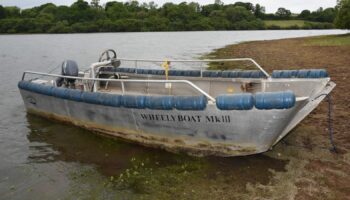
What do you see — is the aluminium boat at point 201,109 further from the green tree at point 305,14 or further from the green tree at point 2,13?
the green tree at point 305,14

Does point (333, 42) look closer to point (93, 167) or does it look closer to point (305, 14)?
point (93, 167)

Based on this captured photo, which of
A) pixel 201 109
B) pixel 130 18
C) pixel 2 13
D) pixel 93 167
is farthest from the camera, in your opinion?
pixel 130 18

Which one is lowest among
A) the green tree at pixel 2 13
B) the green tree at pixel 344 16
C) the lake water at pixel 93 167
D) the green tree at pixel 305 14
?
the lake water at pixel 93 167

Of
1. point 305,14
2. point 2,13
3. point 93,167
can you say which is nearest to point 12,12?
point 2,13

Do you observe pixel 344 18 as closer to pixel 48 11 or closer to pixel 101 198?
pixel 101 198

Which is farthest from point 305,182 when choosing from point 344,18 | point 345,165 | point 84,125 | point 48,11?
point 48,11

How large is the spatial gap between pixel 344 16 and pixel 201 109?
140 ft

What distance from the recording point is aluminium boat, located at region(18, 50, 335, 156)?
683 cm

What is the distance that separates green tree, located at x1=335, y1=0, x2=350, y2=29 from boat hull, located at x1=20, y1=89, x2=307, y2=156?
41764mm

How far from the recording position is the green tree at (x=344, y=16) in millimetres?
42938

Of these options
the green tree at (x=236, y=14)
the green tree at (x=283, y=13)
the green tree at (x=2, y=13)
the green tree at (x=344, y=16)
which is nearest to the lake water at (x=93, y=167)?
the green tree at (x=344, y=16)

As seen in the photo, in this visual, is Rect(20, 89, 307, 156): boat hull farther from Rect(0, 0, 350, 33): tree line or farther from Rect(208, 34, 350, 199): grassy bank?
Rect(0, 0, 350, 33): tree line

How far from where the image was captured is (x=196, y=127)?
24.8ft

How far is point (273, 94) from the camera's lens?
21.7 ft
